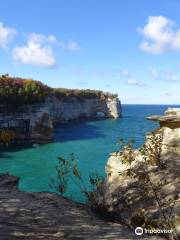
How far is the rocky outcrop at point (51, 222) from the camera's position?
33.0 ft

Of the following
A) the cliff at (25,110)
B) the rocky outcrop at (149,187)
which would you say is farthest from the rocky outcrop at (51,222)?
the cliff at (25,110)

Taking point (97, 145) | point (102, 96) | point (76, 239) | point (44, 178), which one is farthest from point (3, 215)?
point (102, 96)

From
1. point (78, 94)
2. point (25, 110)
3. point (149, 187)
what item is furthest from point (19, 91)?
point (149, 187)

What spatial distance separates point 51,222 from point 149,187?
3622 mm

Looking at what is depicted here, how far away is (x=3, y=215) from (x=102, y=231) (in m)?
3.35

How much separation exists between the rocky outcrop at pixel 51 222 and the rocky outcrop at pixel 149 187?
2.23ft

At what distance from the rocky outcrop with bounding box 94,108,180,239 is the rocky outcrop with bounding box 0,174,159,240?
68 cm

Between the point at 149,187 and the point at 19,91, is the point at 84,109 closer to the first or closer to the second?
the point at 19,91

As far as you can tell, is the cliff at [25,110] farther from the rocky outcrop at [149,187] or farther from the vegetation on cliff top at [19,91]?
the rocky outcrop at [149,187]

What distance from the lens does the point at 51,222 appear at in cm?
1137

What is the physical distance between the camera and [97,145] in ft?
235

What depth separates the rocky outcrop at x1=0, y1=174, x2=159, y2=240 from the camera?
33.0 ft

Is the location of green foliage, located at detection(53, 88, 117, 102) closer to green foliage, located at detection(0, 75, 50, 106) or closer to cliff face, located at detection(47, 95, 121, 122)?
cliff face, located at detection(47, 95, 121, 122)

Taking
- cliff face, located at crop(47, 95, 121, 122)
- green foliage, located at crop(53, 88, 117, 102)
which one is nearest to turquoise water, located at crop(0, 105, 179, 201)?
cliff face, located at crop(47, 95, 121, 122)
